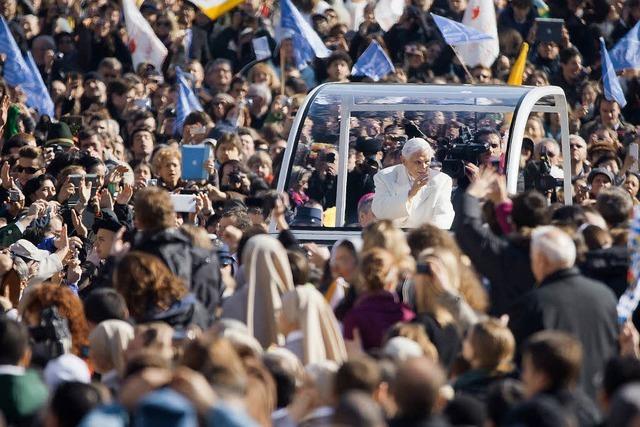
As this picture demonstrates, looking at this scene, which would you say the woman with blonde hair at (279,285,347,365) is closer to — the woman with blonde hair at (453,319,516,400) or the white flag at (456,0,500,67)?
the woman with blonde hair at (453,319,516,400)

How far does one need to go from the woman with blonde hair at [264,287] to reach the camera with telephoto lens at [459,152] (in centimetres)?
376

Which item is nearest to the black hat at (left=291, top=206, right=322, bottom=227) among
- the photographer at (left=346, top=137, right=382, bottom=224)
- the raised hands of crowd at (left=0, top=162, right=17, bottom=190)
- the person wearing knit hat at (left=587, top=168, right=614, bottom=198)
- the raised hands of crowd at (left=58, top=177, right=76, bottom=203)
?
the photographer at (left=346, top=137, right=382, bottom=224)

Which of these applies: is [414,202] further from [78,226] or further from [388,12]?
[388,12]

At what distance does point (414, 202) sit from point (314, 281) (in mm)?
2489

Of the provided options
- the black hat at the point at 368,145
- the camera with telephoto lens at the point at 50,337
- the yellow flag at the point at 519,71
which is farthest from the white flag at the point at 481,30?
the camera with telephoto lens at the point at 50,337

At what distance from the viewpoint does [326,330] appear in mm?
9406

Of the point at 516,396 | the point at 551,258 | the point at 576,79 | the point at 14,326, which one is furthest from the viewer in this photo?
the point at 576,79

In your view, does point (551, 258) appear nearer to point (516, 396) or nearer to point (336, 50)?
point (516, 396)

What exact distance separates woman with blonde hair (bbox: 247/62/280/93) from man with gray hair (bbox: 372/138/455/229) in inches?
275

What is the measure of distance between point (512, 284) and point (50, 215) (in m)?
5.49

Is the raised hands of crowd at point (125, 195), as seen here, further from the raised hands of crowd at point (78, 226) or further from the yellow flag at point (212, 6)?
the yellow flag at point (212, 6)

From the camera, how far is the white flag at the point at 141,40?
67.1 ft

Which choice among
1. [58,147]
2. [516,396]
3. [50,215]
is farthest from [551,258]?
[58,147]

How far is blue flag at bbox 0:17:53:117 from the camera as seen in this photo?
18.1 metres
